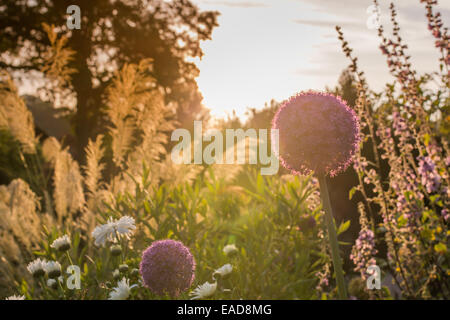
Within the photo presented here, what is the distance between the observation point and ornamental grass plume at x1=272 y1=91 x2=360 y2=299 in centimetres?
234

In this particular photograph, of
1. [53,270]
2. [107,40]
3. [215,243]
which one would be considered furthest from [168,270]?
[107,40]

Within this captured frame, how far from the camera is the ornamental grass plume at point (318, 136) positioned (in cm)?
234

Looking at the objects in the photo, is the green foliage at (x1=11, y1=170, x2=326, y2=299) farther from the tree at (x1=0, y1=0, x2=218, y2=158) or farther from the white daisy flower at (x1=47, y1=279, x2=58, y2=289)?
the tree at (x1=0, y1=0, x2=218, y2=158)

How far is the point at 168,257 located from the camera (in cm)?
232

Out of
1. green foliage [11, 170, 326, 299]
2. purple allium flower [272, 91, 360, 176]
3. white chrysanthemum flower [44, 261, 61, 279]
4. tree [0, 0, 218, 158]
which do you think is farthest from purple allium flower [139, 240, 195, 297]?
tree [0, 0, 218, 158]

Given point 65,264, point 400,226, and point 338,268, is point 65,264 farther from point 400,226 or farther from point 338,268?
point 400,226

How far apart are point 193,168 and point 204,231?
1.08m

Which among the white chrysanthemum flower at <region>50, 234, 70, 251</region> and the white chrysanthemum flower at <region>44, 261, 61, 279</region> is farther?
the white chrysanthemum flower at <region>50, 234, 70, 251</region>

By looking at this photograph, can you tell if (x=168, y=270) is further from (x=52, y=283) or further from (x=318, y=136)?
(x=318, y=136)

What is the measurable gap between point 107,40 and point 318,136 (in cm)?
1190

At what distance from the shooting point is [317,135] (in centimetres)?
235

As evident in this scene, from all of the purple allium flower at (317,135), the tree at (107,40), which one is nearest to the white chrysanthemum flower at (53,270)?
the purple allium flower at (317,135)

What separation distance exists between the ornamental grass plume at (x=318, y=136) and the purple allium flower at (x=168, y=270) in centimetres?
86
